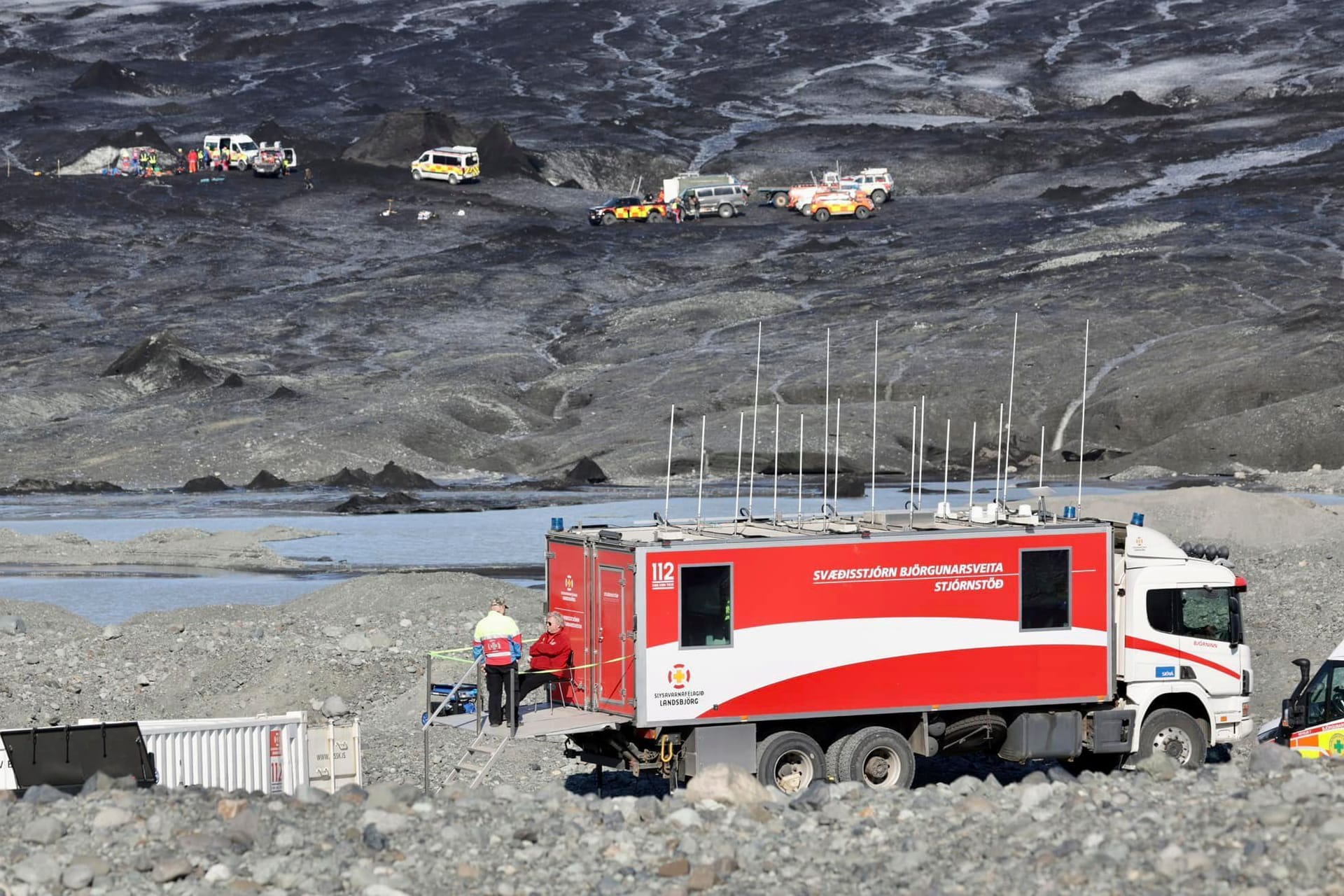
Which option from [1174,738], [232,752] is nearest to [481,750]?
[232,752]

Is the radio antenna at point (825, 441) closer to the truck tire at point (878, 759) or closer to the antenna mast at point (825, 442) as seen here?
the antenna mast at point (825, 442)

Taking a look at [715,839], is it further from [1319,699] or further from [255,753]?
[1319,699]

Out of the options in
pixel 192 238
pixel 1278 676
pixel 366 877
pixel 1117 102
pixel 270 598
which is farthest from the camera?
pixel 1117 102

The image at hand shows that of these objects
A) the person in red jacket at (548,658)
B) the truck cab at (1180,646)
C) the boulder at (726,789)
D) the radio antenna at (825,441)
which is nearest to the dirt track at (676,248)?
the radio antenna at (825,441)

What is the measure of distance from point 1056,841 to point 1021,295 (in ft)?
233

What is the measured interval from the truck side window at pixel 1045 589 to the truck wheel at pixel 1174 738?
1523 millimetres

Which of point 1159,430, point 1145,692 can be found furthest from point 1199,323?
point 1145,692

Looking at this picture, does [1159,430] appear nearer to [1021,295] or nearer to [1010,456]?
[1010,456]

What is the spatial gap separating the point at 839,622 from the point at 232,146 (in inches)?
4179

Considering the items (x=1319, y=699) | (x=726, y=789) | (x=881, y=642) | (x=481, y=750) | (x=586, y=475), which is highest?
(x=881, y=642)

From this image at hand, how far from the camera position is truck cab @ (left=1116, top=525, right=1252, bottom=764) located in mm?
17766

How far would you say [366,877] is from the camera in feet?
34.1

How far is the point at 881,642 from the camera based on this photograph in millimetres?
16672

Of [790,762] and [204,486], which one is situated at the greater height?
[790,762]
